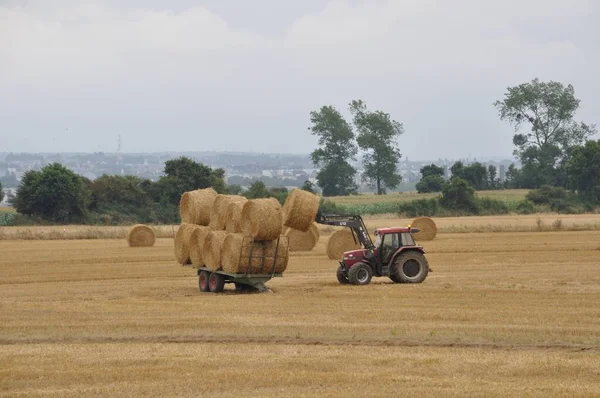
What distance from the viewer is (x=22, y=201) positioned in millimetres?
71625

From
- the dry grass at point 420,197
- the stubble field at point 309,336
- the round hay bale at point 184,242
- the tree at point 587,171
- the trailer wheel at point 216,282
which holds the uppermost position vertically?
the tree at point 587,171

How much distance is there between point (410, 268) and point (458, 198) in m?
51.1

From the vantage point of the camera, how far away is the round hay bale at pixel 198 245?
26531 millimetres

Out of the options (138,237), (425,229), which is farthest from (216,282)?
(425,229)

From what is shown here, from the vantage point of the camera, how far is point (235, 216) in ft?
82.8

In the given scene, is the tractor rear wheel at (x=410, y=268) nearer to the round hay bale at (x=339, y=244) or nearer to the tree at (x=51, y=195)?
the round hay bale at (x=339, y=244)

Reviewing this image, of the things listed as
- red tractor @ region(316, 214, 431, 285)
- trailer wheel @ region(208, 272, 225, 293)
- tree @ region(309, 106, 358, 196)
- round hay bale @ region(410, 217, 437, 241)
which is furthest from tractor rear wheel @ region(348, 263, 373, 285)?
tree @ region(309, 106, 358, 196)

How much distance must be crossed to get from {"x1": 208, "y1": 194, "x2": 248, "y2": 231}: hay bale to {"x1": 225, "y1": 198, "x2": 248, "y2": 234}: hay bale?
221 mm

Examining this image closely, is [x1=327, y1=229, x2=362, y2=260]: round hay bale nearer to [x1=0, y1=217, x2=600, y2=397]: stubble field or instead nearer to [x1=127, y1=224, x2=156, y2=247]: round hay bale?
[x1=0, y1=217, x2=600, y2=397]: stubble field

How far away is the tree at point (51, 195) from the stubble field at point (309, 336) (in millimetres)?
40174

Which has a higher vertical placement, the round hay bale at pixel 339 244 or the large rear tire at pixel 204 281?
the round hay bale at pixel 339 244

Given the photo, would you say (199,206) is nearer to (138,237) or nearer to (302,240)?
(302,240)

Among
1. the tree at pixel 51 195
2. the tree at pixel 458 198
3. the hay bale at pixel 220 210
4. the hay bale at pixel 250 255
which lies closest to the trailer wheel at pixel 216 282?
the hay bale at pixel 250 255

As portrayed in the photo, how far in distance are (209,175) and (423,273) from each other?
1903 inches
